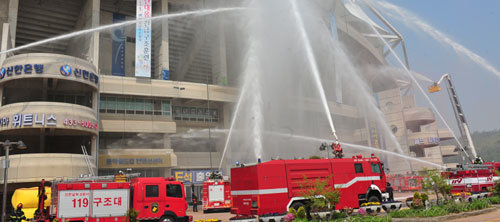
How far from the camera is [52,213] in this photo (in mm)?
16250

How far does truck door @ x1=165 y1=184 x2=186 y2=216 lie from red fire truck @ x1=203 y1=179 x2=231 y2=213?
36.4ft

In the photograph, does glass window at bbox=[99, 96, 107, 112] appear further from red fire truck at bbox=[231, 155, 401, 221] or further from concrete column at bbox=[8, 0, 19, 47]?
red fire truck at bbox=[231, 155, 401, 221]

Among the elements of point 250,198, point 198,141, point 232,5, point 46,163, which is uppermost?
point 232,5

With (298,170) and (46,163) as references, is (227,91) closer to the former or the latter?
(46,163)

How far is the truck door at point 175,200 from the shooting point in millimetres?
17756

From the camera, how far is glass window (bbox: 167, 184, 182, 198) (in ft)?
58.9

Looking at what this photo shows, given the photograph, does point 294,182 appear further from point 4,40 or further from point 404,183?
point 4,40

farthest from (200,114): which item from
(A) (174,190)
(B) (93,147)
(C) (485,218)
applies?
(C) (485,218)

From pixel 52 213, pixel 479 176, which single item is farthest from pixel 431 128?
pixel 52 213

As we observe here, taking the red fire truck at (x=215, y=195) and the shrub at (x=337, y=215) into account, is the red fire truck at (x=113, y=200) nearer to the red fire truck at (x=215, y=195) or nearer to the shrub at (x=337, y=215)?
the shrub at (x=337, y=215)

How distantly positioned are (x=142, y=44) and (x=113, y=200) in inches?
1210

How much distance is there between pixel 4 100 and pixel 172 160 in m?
19.3

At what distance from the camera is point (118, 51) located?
47.5m

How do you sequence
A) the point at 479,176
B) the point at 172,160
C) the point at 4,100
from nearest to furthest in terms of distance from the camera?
the point at 479,176, the point at 4,100, the point at 172,160
